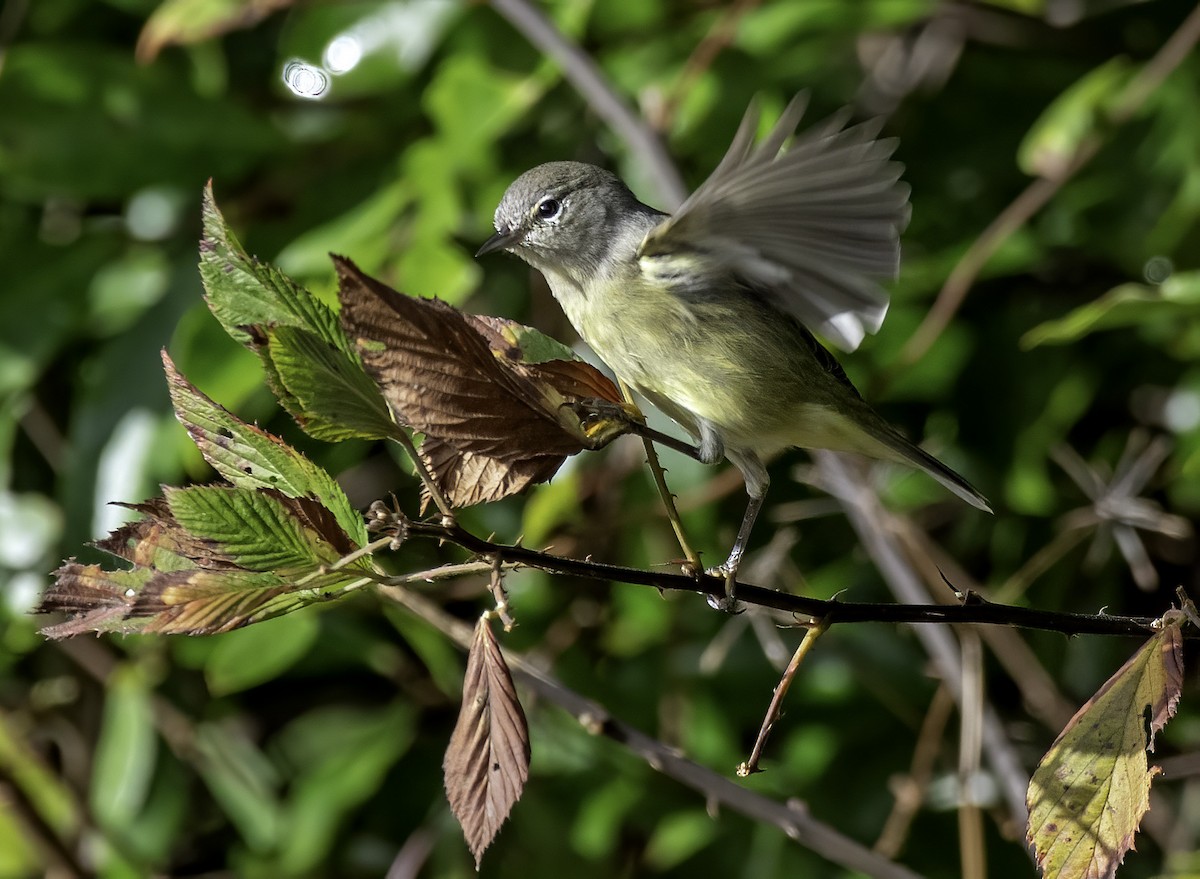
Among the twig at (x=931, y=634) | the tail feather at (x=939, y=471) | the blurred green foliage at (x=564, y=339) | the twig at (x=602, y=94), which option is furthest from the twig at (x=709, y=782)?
the twig at (x=602, y=94)

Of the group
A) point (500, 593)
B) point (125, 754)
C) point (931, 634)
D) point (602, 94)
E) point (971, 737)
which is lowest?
point (971, 737)

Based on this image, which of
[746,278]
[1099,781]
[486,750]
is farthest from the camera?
[746,278]

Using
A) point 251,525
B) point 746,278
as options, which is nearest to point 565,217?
point 746,278

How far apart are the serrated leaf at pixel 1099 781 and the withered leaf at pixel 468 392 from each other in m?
0.44

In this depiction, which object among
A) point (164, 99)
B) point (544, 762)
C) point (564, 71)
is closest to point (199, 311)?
point (164, 99)

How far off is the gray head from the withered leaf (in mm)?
815

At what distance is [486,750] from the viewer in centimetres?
97

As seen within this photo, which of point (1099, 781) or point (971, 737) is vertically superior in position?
point (1099, 781)

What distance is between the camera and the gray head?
6.14ft

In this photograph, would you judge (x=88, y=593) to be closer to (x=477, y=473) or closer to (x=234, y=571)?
(x=234, y=571)

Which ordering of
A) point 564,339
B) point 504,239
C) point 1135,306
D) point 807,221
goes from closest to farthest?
point 807,221
point 1135,306
point 504,239
point 564,339

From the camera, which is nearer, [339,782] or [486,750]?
[486,750]

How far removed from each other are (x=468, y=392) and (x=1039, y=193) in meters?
1.46

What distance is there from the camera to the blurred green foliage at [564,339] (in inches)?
87.1
